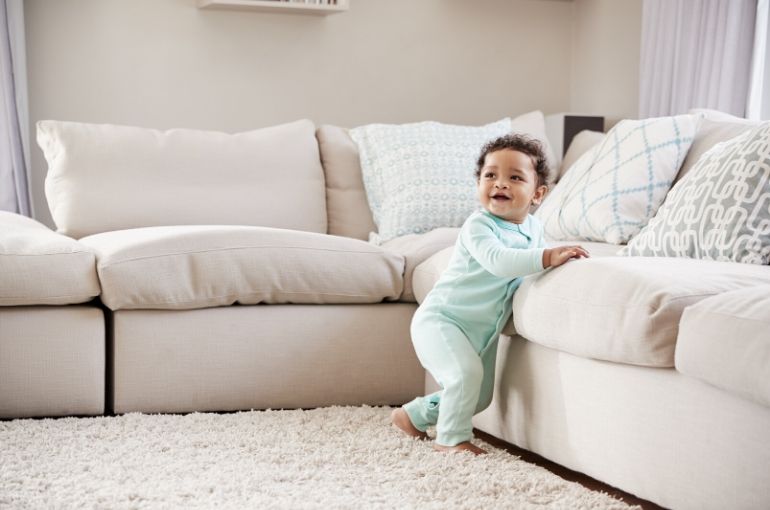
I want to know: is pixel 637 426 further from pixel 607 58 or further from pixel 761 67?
pixel 607 58

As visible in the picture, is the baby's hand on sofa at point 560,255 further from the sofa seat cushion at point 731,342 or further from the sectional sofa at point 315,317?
the sofa seat cushion at point 731,342

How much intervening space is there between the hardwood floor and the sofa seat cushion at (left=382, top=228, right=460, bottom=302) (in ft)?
1.62

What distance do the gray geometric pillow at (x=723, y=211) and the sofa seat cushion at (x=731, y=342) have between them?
1.41 feet

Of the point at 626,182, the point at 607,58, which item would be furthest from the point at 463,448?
the point at 607,58

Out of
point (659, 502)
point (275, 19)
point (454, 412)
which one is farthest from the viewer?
point (275, 19)

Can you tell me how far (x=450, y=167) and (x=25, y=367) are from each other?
1.47 meters

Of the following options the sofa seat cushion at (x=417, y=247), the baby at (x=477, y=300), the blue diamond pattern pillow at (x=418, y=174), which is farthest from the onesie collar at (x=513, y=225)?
the blue diamond pattern pillow at (x=418, y=174)

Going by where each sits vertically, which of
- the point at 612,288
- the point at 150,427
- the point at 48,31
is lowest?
the point at 150,427

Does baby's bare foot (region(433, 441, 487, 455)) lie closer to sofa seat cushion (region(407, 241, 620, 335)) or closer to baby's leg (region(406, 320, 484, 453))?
baby's leg (region(406, 320, 484, 453))

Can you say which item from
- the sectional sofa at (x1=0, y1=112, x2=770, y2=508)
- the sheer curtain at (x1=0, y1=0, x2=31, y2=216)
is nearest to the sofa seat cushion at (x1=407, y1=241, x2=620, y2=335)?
the sectional sofa at (x1=0, y1=112, x2=770, y2=508)

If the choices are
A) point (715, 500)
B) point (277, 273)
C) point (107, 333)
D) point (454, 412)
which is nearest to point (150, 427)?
point (107, 333)

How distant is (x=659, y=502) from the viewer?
5.37ft

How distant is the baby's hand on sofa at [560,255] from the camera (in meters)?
1.92

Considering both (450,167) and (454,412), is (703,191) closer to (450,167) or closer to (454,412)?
(454,412)
